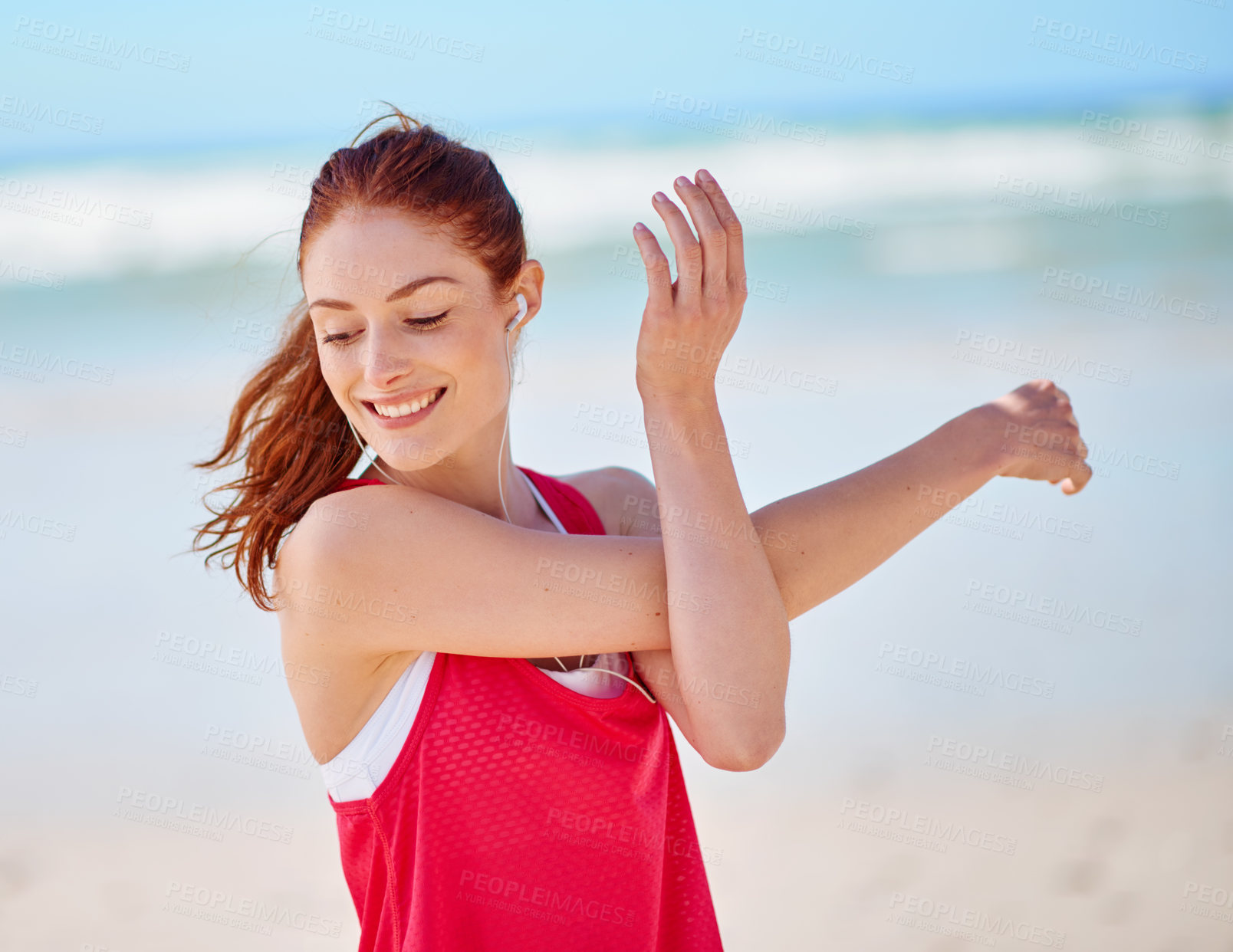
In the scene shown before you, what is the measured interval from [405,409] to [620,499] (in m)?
0.65

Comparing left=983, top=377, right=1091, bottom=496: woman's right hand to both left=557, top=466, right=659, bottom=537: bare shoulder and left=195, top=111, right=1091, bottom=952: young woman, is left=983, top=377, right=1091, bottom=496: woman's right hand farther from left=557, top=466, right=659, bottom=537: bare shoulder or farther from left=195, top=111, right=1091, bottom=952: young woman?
left=557, top=466, right=659, bottom=537: bare shoulder

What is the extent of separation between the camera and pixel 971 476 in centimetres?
213

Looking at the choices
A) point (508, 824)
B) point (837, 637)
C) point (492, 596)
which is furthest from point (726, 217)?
point (837, 637)

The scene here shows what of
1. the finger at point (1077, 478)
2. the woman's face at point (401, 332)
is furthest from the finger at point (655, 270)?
the finger at point (1077, 478)

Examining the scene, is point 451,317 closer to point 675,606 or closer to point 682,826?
point 675,606

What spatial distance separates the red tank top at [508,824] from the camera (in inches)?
70.7

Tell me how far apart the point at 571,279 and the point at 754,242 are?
2345mm

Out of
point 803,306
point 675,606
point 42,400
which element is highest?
point 803,306

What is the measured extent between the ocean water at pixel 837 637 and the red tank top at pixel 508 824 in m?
1.03

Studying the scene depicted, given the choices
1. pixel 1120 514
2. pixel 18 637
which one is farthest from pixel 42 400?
pixel 1120 514

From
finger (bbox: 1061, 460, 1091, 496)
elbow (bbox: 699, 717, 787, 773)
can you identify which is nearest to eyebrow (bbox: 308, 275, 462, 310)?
elbow (bbox: 699, 717, 787, 773)

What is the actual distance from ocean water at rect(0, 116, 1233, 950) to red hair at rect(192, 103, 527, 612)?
318 mm

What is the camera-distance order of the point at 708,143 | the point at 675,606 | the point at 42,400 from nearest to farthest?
1. the point at 675,606
2. the point at 42,400
3. the point at 708,143

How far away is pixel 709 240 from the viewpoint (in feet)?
5.78
